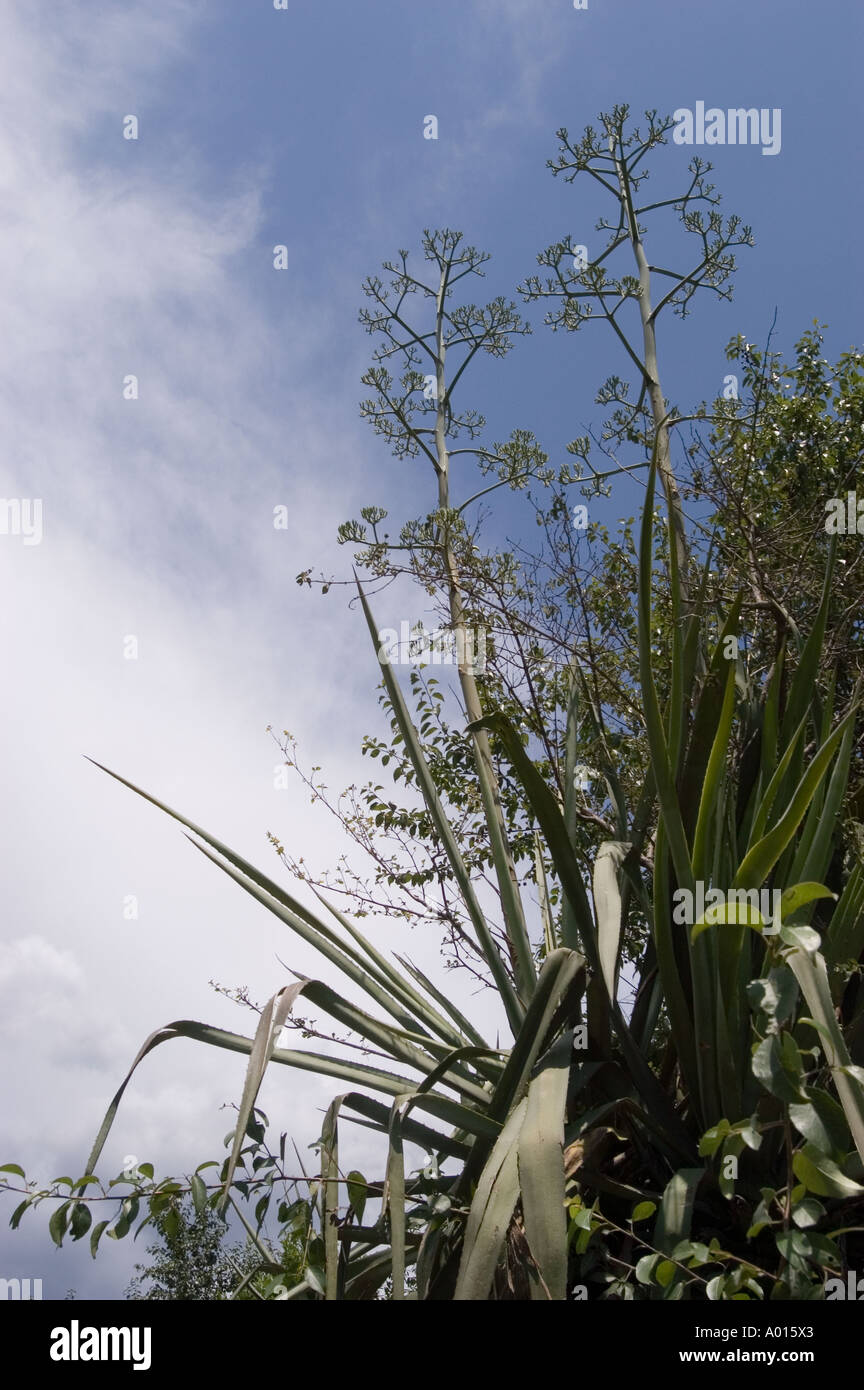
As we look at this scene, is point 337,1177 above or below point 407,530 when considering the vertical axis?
below

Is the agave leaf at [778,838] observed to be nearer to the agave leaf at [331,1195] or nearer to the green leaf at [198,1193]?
the agave leaf at [331,1195]

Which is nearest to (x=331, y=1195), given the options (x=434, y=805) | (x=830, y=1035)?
(x=830, y=1035)

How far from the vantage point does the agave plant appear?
1.41 m

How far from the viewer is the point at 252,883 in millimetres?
2152

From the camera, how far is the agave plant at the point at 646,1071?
4.64 feet

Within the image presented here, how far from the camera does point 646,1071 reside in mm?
1982

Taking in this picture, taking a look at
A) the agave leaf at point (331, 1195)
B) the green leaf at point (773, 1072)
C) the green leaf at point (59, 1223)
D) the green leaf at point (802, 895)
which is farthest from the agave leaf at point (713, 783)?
the green leaf at point (59, 1223)

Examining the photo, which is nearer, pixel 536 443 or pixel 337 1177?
pixel 337 1177

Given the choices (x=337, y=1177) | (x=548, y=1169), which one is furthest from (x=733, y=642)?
(x=337, y=1177)

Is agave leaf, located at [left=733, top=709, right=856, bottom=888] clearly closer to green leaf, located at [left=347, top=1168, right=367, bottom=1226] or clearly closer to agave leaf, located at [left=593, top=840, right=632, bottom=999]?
agave leaf, located at [left=593, top=840, right=632, bottom=999]

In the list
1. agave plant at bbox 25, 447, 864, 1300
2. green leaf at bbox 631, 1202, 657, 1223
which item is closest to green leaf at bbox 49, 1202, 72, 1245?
agave plant at bbox 25, 447, 864, 1300

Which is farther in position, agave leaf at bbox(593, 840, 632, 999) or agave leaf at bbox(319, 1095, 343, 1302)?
agave leaf at bbox(593, 840, 632, 999)
